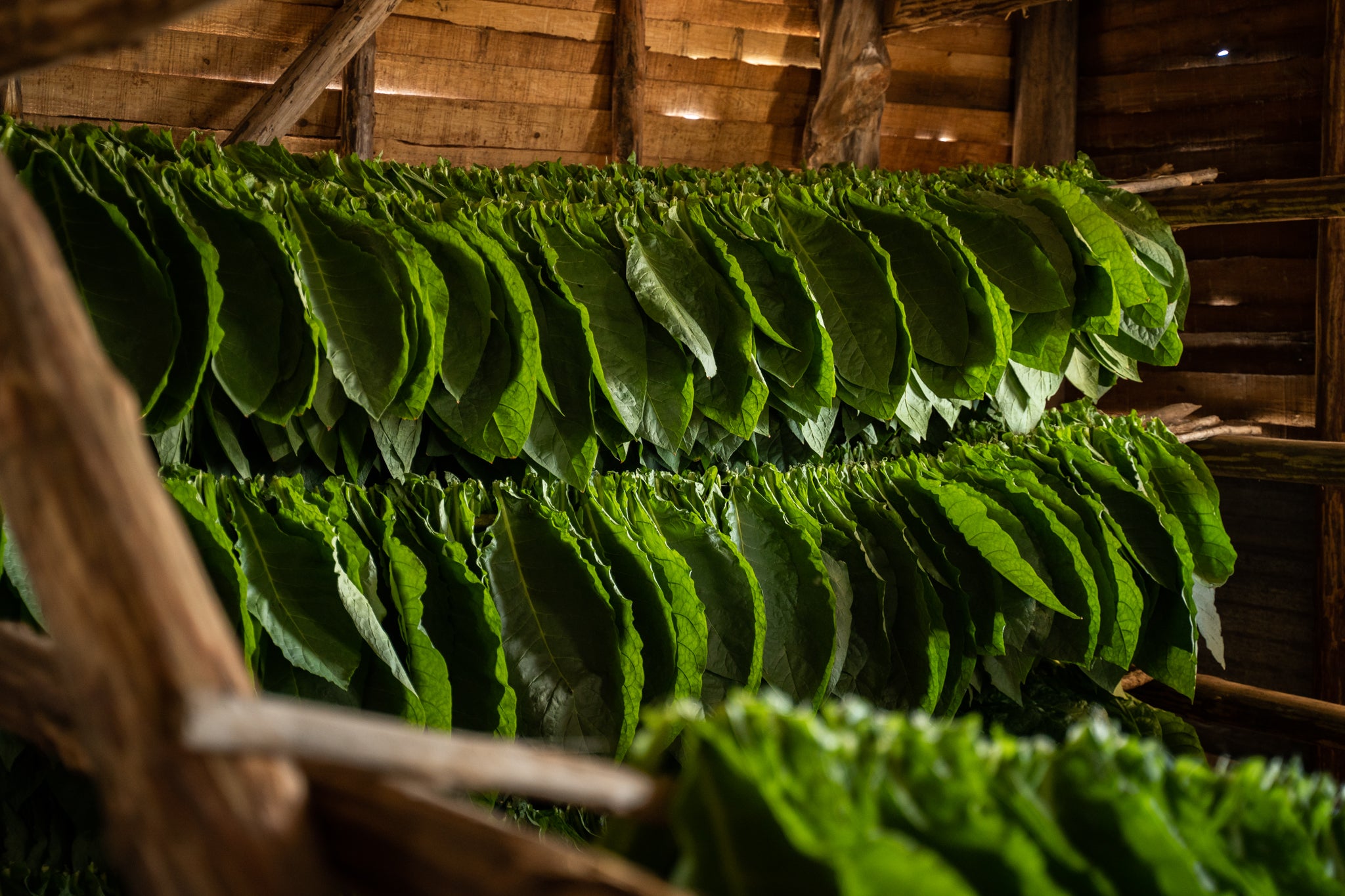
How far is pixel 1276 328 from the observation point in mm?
3420

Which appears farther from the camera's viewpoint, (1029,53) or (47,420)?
(1029,53)

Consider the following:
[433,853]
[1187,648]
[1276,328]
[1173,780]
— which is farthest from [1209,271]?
[433,853]

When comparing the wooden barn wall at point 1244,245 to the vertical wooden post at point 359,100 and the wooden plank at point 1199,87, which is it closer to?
the wooden plank at point 1199,87

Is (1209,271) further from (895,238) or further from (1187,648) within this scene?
(895,238)

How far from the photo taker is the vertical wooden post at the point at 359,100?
9.45 feet

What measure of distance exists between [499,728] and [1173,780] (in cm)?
74

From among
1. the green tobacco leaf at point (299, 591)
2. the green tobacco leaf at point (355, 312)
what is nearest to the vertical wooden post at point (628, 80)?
the green tobacco leaf at point (355, 312)

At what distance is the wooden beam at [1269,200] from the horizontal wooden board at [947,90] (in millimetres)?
1630

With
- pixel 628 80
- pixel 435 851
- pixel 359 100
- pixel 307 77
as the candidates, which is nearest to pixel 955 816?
pixel 435 851

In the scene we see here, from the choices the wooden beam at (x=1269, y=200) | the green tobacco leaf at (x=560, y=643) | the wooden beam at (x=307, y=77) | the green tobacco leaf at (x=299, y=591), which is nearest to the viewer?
the green tobacco leaf at (x=299, y=591)

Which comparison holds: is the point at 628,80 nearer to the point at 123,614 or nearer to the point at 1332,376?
the point at 1332,376

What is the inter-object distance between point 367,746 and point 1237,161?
3.66 meters

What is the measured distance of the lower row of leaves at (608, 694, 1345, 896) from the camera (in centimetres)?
43

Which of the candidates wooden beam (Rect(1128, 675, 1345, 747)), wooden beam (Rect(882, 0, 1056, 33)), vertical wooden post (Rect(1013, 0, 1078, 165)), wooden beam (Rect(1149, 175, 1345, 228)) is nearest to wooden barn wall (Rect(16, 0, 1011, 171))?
vertical wooden post (Rect(1013, 0, 1078, 165))
